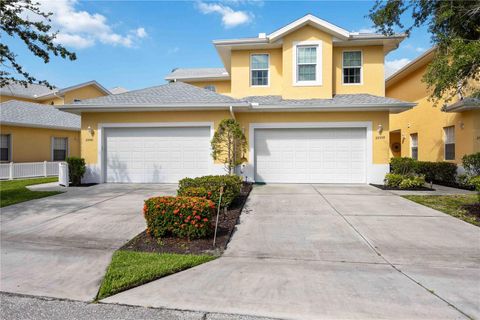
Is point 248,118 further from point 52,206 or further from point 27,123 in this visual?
point 27,123

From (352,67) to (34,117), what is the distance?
1882 cm

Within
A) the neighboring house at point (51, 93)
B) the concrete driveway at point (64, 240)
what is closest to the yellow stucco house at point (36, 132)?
the neighboring house at point (51, 93)

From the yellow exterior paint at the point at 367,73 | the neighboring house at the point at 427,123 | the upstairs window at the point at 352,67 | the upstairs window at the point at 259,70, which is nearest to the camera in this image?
the neighboring house at the point at 427,123

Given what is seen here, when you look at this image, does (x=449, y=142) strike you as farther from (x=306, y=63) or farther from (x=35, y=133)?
(x=35, y=133)

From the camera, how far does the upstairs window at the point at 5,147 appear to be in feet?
52.9

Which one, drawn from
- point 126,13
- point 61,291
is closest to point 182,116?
point 126,13

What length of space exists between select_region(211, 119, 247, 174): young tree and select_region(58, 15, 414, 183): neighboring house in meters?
0.71

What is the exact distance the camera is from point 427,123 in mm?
14930

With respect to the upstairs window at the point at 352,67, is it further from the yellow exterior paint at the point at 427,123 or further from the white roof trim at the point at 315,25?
the yellow exterior paint at the point at 427,123

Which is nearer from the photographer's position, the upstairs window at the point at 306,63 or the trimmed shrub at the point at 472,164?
the trimmed shrub at the point at 472,164

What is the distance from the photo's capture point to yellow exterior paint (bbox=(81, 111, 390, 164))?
11.8 metres

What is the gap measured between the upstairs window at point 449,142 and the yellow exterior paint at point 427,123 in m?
0.19

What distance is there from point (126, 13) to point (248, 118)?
6.44 meters

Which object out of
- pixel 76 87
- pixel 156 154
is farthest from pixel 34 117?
pixel 156 154
